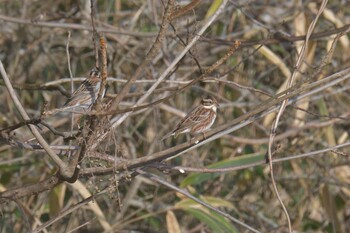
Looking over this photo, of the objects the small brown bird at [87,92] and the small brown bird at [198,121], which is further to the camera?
the small brown bird at [198,121]

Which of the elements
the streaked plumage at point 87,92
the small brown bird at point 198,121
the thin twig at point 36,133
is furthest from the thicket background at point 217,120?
the thin twig at point 36,133

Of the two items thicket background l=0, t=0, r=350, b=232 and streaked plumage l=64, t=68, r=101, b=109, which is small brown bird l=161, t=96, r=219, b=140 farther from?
streaked plumage l=64, t=68, r=101, b=109

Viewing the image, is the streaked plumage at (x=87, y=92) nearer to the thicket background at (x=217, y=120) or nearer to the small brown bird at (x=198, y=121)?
the small brown bird at (x=198, y=121)

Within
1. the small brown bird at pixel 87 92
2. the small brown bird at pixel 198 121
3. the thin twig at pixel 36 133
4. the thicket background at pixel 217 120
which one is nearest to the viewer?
the thin twig at pixel 36 133

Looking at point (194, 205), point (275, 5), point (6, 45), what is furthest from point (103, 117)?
point (275, 5)

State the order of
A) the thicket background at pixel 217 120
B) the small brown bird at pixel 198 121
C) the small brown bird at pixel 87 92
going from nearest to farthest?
the small brown bird at pixel 87 92 → the small brown bird at pixel 198 121 → the thicket background at pixel 217 120

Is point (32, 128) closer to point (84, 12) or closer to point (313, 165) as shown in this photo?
point (84, 12)

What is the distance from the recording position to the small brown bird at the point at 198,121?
16.0ft

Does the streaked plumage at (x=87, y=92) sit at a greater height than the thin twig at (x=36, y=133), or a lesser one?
greater

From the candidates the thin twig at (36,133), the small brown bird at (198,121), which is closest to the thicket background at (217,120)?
the small brown bird at (198,121)

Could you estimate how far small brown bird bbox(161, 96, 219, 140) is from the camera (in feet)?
16.0

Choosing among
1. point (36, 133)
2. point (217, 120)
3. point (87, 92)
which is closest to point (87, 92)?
point (87, 92)

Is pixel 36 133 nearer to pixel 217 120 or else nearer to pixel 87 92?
pixel 87 92

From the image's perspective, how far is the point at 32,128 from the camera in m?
2.76
